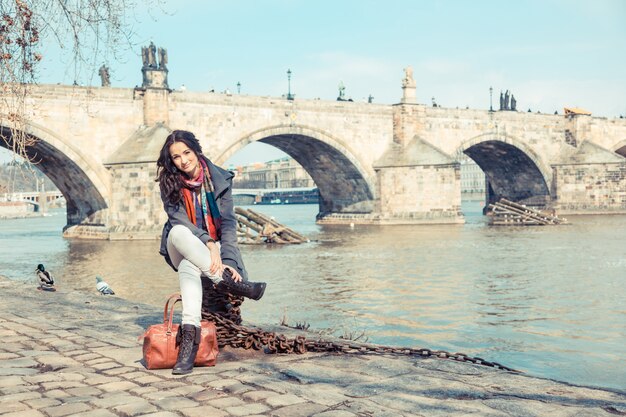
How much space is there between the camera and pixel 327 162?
40938 millimetres

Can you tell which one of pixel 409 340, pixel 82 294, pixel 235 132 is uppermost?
pixel 235 132

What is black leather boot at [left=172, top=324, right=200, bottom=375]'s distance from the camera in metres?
4.72

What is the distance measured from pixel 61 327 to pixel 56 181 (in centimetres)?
2747

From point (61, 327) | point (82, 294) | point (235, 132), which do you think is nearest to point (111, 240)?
point (235, 132)

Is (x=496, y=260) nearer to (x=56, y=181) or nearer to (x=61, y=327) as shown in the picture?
(x=61, y=327)

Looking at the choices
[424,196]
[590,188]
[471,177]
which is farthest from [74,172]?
[471,177]

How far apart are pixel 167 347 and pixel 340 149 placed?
111 ft

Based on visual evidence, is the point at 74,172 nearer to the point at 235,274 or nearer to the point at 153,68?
the point at 153,68

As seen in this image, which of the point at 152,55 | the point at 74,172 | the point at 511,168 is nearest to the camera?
the point at 152,55

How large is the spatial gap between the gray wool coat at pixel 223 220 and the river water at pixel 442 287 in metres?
2.49

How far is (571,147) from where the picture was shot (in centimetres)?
4978

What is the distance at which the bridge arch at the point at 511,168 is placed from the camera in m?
46.9

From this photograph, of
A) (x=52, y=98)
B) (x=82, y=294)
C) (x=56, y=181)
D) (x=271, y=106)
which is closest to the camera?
(x=82, y=294)

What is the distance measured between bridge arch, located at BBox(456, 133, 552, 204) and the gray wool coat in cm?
4054
